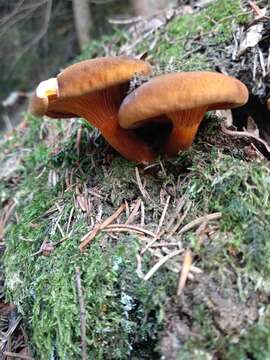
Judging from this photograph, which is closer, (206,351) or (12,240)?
(206,351)

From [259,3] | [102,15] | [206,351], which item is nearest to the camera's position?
[206,351]

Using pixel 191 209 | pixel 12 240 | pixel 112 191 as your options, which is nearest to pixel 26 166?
pixel 12 240

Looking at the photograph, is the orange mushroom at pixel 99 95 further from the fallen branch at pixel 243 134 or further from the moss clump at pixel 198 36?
the moss clump at pixel 198 36

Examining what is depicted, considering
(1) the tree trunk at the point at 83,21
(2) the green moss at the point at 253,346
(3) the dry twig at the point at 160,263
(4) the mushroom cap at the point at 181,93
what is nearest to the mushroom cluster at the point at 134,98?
(4) the mushroom cap at the point at 181,93

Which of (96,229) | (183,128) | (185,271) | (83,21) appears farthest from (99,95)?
(83,21)

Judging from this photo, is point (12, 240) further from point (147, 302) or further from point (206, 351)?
point (206, 351)

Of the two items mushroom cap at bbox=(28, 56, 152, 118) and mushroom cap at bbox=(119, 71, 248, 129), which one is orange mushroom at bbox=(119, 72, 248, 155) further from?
mushroom cap at bbox=(28, 56, 152, 118)
